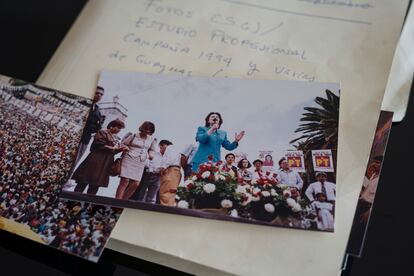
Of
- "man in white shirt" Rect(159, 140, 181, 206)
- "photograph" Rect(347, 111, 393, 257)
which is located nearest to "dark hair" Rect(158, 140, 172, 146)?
"man in white shirt" Rect(159, 140, 181, 206)

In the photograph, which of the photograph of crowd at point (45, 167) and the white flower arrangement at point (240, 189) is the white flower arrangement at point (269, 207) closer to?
the white flower arrangement at point (240, 189)

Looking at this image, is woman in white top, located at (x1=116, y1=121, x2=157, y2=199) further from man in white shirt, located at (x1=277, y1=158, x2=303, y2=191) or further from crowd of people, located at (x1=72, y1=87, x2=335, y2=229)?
man in white shirt, located at (x1=277, y1=158, x2=303, y2=191)

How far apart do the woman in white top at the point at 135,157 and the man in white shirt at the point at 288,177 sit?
0.14m

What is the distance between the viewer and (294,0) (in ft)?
1.81

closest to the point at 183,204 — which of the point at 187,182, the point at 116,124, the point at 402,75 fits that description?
the point at 187,182

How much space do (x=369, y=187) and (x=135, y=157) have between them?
251 mm

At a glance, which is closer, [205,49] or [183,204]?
[183,204]

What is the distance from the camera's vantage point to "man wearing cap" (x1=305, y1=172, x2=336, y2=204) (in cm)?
41

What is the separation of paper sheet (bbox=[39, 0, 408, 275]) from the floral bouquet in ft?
0.06

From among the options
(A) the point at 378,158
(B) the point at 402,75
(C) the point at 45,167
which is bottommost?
(C) the point at 45,167

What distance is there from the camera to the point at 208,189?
0.42 m

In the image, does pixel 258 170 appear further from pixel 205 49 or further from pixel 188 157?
pixel 205 49

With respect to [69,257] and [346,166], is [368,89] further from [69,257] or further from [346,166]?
[69,257]

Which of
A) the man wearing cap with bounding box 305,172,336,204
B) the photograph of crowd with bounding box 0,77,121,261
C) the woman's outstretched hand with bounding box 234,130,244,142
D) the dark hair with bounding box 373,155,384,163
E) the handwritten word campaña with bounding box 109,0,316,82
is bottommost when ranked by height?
the photograph of crowd with bounding box 0,77,121,261
